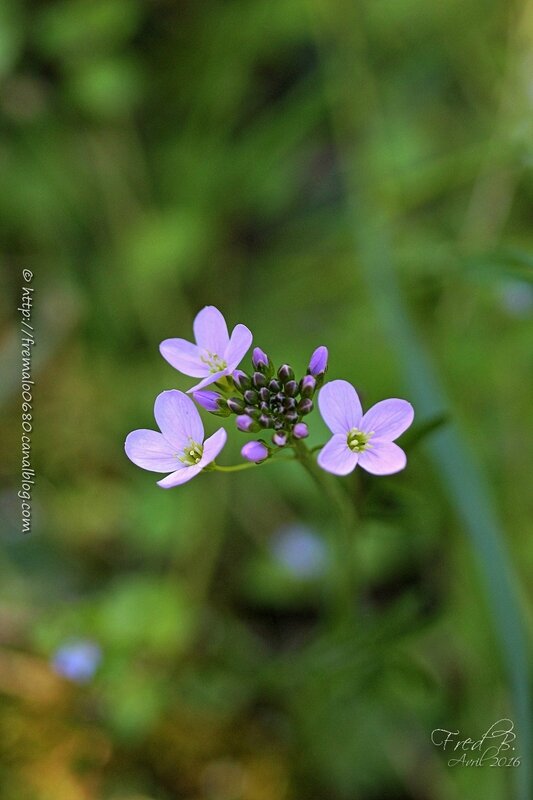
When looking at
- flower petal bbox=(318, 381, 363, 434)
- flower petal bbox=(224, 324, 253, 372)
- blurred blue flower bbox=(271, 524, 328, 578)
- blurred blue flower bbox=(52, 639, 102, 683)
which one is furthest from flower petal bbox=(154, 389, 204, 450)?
blurred blue flower bbox=(271, 524, 328, 578)

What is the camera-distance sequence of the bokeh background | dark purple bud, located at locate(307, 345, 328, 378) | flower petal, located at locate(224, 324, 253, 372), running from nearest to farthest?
flower petal, located at locate(224, 324, 253, 372) < dark purple bud, located at locate(307, 345, 328, 378) < the bokeh background

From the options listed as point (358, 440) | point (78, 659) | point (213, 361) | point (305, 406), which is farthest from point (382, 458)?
A: point (78, 659)

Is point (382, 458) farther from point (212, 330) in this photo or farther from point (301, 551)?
point (301, 551)

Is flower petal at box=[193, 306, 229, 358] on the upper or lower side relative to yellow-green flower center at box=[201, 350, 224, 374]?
upper

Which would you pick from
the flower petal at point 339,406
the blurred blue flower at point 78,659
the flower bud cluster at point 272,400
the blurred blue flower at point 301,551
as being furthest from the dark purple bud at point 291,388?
the blurred blue flower at point 301,551

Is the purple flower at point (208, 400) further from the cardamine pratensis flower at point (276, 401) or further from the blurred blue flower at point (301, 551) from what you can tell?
the blurred blue flower at point (301, 551)

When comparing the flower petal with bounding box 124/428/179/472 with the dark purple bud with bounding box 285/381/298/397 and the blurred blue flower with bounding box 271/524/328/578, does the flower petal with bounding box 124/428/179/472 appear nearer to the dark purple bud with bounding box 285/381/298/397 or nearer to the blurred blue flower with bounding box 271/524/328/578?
the dark purple bud with bounding box 285/381/298/397
